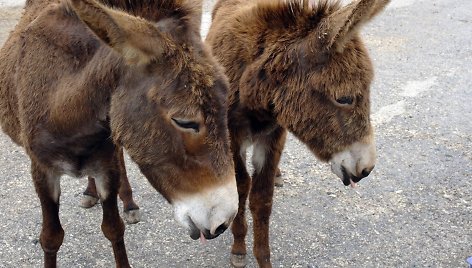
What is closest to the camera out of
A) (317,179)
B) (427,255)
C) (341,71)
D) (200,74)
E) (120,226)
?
(200,74)

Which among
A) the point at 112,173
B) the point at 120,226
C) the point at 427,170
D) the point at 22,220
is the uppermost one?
the point at 112,173

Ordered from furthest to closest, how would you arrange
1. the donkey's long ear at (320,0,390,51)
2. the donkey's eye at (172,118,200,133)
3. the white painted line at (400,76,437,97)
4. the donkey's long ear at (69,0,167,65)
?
the white painted line at (400,76,437,97) < the donkey's long ear at (320,0,390,51) < the donkey's eye at (172,118,200,133) < the donkey's long ear at (69,0,167,65)

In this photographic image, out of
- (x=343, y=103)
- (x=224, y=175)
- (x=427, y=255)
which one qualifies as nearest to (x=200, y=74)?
(x=224, y=175)

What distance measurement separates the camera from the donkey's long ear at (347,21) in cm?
245

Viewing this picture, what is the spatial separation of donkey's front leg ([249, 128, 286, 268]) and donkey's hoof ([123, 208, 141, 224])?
40.2 inches

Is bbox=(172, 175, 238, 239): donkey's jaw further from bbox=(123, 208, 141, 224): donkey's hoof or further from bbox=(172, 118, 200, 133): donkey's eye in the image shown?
bbox=(123, 208, 141, 224): donkey's hoof

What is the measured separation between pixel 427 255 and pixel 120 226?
2.11 metres

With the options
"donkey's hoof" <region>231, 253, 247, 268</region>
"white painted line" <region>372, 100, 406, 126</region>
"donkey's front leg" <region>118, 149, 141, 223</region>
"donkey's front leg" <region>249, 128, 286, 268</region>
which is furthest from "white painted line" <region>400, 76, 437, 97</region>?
"donkey's front leg" <region>118, 149, 141, 223</region>

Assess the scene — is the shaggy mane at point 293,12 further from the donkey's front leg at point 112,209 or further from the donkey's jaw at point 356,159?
the donkey's front leg at point 112,209

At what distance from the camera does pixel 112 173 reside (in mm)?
2807

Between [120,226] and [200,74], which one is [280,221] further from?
[200,74]

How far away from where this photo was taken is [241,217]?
134 inches

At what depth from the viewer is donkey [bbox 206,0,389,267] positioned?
267cm

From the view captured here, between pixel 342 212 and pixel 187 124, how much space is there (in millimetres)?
2331
